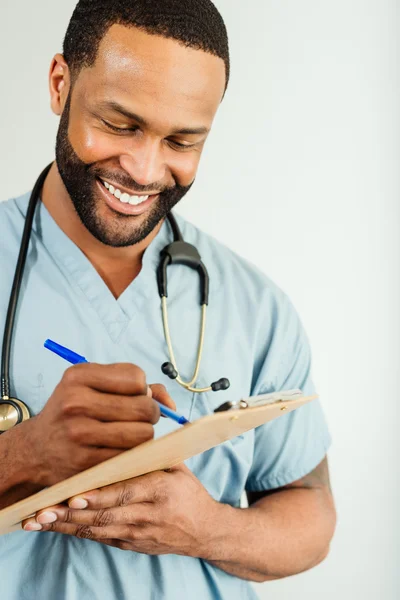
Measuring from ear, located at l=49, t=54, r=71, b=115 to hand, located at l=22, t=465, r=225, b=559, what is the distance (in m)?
0.52

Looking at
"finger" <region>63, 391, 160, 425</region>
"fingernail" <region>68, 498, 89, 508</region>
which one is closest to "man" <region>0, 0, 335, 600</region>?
"fingernail" <region>68, 498, 89, 508</region>

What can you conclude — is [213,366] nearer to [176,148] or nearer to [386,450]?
[176,148]

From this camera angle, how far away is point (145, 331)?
1.26 m

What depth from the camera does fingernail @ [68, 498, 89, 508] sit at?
97cm

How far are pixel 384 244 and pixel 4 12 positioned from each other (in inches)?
38.4

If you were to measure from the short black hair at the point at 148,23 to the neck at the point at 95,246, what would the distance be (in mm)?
164

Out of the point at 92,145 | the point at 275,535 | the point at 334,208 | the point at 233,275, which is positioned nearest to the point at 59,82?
the point at 92,145

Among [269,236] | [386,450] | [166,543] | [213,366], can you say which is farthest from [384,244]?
[166,543]

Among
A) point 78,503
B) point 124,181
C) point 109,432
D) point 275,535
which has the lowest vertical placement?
point 275,535

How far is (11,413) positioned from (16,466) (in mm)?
112

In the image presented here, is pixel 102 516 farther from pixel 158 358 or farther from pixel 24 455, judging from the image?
pixel 158 358

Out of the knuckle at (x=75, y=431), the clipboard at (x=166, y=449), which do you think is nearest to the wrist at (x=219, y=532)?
the clipboard at (x=166, y=449)

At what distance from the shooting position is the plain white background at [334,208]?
2041mm

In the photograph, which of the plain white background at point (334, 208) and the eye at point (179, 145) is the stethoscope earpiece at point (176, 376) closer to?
the eye at point (179, 145)
